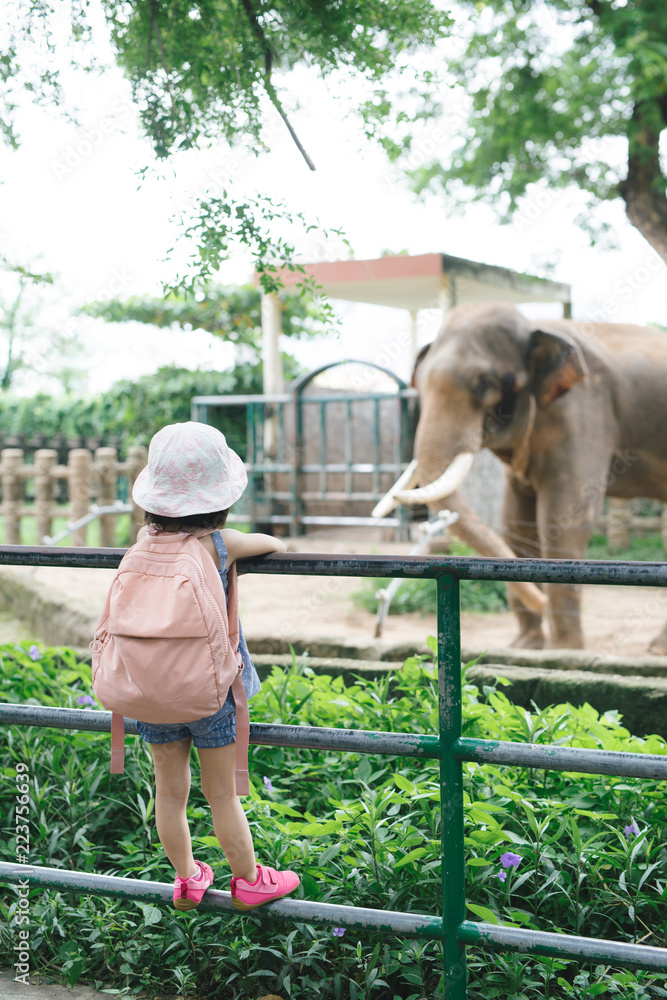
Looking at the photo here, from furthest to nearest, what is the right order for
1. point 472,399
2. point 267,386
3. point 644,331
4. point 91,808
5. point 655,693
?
point 267,386 → point 644,331 → point 472,399 → point 655,693 → point 91,808

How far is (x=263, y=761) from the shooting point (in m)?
2.50

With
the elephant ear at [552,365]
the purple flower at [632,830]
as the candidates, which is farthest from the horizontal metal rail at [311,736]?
the elephant ear at [552,365]

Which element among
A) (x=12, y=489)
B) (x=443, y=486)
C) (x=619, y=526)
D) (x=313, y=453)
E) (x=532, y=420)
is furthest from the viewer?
(x=313, y=453)

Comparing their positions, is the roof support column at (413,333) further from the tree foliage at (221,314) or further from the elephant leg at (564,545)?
the elephant leg at (564,545)

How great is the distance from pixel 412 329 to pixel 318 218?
10.3 metres

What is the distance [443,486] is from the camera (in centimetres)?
498

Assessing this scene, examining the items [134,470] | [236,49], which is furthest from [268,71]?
[134,470]

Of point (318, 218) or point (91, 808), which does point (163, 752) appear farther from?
point (318, 218)

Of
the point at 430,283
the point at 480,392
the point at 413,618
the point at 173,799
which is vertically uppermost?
the point at 430,283

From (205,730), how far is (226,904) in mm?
317

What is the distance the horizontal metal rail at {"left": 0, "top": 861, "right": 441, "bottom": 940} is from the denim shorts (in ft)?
Answer: 0.89

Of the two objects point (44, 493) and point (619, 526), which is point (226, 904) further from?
point (619, 526)

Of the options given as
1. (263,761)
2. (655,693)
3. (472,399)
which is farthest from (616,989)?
(472,399)

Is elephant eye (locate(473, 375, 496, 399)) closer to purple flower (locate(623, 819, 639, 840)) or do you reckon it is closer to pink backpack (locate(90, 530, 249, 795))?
purple flower (locate(623, 819, 639, 840))
